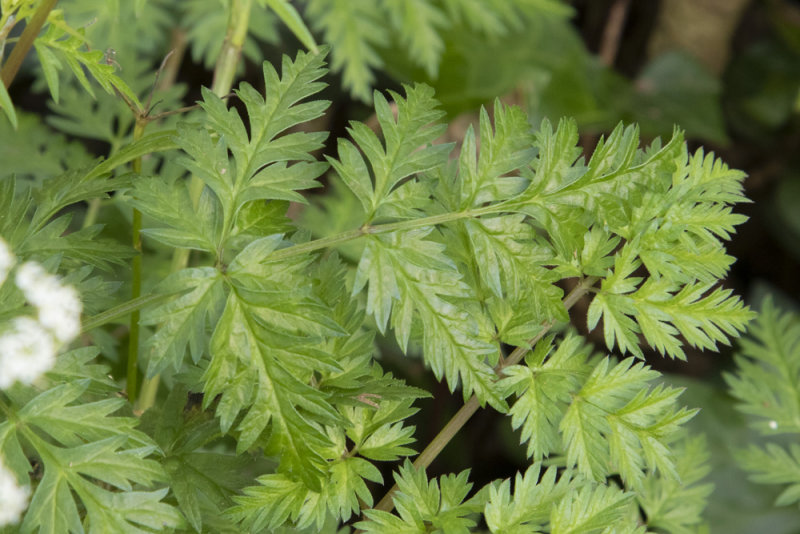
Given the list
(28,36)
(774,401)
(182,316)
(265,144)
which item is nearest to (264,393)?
(182,316)

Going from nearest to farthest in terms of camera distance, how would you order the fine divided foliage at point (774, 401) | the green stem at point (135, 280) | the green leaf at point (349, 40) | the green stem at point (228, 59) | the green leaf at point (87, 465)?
the green leaf at point (87, 465), the green stem at point (135, 280), the green stem at point (228, 59), the fine divided foliage at point (774, 401), the green leaf at point (349, 40)

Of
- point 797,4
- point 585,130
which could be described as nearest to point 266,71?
point 585,130

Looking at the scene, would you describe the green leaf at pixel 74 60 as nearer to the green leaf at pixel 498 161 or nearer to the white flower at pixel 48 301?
the white flower at pixel 48 301

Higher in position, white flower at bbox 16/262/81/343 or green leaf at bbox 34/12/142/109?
green leaf at bbox 34/12/142/109

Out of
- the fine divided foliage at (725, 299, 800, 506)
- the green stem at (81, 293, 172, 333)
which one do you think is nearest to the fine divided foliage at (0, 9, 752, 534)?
the green stem at (81, 293, 172, 333)

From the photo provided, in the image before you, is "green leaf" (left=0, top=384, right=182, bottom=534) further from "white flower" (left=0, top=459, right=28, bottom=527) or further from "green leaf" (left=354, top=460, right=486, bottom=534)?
"green leaf" (left=354, top=460, right=486, bottom=534)

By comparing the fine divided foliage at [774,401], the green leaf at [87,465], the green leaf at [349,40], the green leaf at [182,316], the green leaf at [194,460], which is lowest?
the fine divided foliage at [774,401]

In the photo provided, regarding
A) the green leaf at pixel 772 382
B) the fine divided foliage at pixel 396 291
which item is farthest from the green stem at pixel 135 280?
the green leaf at pixel 772 382
